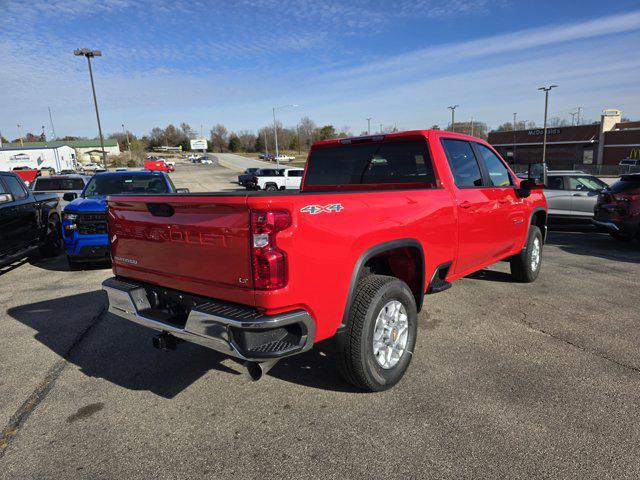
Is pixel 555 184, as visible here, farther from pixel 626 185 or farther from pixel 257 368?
pixel 257 368

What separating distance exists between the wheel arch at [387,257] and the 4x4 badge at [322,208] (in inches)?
16.3

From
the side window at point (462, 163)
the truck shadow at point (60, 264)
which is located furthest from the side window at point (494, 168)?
the truck shadow at point (60, 264)

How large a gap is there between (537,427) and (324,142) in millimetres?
3406

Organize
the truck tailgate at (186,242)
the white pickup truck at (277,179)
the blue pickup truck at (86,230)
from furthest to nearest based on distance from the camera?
the white pickup truck at (277,179), the blue pickup truck at (86,230), the truck tailgate at (186,242)

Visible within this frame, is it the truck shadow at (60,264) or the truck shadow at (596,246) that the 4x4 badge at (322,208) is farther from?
the truck shadow at (596,246)

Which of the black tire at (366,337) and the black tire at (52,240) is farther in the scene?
the black tire at (52,240)

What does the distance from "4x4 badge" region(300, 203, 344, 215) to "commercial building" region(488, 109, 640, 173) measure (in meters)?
52.7

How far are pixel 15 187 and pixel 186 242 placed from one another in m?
7.12

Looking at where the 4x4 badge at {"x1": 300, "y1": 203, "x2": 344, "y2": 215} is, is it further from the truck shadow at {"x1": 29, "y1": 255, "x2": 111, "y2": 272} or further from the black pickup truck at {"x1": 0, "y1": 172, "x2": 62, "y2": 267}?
the truck shadow at {"x1": 29, "y1": 255, "x2": 111, "y2": 272}

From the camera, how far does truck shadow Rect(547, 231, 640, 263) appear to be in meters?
8.20

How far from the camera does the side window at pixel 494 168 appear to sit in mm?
5000

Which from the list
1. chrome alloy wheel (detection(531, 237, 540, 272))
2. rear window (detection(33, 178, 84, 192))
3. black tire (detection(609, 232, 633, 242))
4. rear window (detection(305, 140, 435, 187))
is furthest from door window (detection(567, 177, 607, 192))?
rear window (detection(33, 178, 84, 192))

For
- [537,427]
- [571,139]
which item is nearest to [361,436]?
[537,427]

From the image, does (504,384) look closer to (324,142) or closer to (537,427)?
(537,427)
